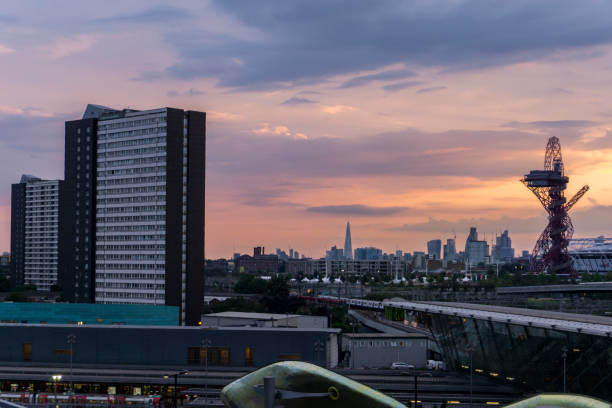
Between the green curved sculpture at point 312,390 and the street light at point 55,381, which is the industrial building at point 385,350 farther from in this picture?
the green curved sculpture at point 312,390

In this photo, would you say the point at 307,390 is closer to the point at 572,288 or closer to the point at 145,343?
the point at 145,343

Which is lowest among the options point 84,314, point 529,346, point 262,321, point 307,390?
point 84,314

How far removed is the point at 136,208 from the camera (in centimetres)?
12800

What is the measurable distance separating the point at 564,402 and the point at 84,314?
9635 cm

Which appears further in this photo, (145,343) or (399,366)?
(399,366)

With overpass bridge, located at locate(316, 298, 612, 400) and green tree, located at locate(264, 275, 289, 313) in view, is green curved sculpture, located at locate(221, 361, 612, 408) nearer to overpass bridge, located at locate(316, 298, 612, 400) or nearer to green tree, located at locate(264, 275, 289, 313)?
overpass bridge, located at locate(316, 298, 612, 400)

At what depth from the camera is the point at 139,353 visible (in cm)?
7831

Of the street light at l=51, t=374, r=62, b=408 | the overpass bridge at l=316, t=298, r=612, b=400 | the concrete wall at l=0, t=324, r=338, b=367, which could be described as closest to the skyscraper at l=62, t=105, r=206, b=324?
the concrete wall at l=0, t=324, r=338, b=367

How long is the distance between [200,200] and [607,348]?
293 feet

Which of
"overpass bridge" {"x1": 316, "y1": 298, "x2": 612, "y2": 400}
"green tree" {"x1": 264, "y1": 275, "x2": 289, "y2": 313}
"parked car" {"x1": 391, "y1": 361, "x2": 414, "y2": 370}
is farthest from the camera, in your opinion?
"green tree" {"x1": 264, "y1": 275, "x2": 289, "y2": 313}

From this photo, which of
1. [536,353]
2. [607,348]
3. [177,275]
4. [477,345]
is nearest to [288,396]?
[607,348]

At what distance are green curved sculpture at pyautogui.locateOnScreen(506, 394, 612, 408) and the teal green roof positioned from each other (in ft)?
292

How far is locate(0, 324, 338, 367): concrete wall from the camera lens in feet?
246

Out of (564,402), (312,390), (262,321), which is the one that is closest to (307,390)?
(312,390)
